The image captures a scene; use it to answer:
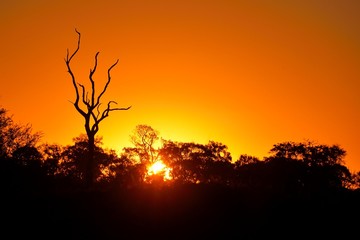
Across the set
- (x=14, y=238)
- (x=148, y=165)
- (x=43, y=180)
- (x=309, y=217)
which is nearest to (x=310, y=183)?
(x=148, y=165)

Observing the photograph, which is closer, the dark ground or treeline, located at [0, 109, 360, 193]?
the dark ground

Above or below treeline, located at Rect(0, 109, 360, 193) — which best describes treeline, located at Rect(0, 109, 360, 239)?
below

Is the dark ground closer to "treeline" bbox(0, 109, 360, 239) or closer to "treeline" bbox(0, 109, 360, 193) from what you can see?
"treeline" bbox(0, 109, 360, 239)

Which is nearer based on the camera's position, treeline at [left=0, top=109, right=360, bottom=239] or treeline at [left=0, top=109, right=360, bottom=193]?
treeline at [left=0, top=109, right=360, bottom=239]

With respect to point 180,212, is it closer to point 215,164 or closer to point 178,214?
point 178,214

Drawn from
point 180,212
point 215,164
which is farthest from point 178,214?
point 215,164

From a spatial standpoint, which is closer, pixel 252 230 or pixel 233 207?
pixel 252 230

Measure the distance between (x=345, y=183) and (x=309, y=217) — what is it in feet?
197

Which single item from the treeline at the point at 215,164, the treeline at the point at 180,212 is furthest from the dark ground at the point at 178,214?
the treeline at the point at 215,164

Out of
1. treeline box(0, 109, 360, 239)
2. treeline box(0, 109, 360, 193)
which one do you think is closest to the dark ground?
treeline box(0, 109, 360, 239)

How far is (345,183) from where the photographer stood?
78750 millimetres

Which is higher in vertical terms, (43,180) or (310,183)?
(310,183)

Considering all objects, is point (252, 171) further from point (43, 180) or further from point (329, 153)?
point (43, 180)

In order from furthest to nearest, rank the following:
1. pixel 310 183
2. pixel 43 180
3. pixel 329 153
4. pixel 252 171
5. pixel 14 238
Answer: pixel 329 153 → pixel 252 171 → pixel 310 183 → pixel 43 180 → pixel 14 238
